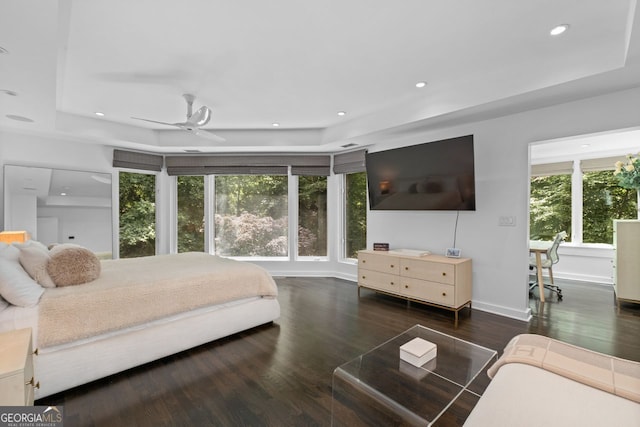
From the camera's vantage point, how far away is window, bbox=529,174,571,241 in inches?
205

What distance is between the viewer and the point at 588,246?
488 cm

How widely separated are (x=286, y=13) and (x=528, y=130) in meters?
2.75

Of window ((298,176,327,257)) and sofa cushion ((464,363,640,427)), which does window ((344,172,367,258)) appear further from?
sofa cushion ((464,363,640,427))

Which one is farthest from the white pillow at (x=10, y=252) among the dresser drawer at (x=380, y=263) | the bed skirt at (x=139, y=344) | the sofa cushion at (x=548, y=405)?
the dresser drawer at (x=380, y=263)

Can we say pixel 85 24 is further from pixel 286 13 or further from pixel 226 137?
pixel 226 137

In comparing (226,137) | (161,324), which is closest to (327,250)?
(226,137)

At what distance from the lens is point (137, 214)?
195 inches

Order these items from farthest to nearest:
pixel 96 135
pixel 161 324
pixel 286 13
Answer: pixel 96 135 < pixel 161 324 < pixel 286 13

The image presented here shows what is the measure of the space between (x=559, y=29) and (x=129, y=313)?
3741 millimetres

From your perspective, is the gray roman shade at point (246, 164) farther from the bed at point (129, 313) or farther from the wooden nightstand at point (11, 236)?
the bed at point (129, 313)

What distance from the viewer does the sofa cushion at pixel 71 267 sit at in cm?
216

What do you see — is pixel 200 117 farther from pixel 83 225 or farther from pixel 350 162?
pixel 83 225

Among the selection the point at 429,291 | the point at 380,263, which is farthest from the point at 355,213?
the point at 429,291

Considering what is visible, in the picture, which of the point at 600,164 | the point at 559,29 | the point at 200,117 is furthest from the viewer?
the point at 600,164
